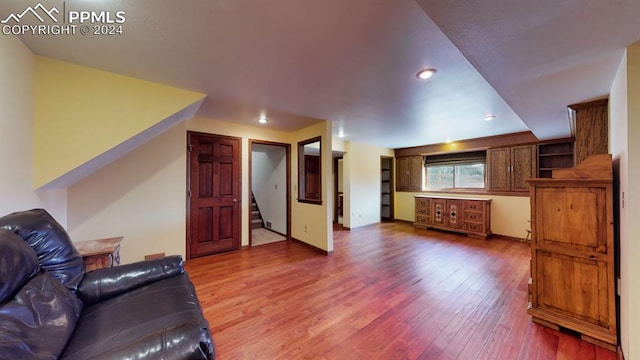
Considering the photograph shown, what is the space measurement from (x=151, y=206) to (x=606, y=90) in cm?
522

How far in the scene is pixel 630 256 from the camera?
1.38 metres

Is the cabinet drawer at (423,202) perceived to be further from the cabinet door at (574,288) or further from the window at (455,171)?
the cabinet door at (574,288)

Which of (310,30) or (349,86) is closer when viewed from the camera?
(310,30)

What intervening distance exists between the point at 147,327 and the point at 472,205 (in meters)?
5.70

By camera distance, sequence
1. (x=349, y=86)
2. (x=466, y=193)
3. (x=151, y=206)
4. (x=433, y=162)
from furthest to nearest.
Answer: (x=433, y=162), (x=466, y=193), (x=151, y=206), (x=349, y=86)

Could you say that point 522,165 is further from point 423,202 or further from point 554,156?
point 423,202

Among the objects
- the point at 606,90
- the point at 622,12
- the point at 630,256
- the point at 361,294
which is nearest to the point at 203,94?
the point at 361,294

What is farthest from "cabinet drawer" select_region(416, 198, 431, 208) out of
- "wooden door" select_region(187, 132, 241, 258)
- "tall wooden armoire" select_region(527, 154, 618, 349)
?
"wooden door" select_region(187, 132, 241, 258)

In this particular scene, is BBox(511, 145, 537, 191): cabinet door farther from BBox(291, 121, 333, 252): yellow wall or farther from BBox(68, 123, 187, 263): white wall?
Answer: BBox(68, 123, 187, 263): white wall

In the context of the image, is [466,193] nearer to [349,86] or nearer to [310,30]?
[349,86]

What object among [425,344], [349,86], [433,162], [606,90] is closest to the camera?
[425,344]

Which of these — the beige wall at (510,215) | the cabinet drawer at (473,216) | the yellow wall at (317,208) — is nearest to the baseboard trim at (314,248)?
the yellow wall at (317,208)

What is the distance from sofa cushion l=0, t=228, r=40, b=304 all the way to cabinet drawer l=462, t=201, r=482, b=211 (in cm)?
613

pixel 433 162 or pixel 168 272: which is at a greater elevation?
pixel 433 162
